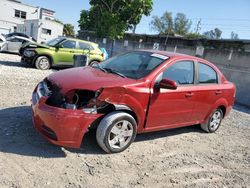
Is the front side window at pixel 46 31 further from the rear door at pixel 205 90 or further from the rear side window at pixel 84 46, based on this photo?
the rear door at pixel 205 90

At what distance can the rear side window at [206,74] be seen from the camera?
5836 millimetres

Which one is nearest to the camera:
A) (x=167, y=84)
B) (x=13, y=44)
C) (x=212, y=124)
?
(x=167, y=84)

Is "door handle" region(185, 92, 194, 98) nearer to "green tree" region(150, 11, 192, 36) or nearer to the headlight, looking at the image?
the headlight

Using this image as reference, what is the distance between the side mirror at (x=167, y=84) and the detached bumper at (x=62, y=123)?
124 centimetres

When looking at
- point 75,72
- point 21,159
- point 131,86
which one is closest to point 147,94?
point 131,86

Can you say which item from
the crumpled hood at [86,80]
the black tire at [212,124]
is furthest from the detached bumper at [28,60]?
the black tire at [212,124]

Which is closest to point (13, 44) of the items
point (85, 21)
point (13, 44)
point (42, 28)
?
point (13, 44)

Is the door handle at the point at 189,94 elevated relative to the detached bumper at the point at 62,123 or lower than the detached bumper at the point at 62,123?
elevated

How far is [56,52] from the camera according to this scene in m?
12.8

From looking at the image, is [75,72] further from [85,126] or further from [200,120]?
[200,120]

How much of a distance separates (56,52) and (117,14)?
17.4 m

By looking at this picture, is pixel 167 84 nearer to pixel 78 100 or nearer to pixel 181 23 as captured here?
pixel 78 100

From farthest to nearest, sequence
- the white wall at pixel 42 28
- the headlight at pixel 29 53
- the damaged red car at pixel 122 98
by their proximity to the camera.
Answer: the white wall at pixel 42 28 → the headlight at pixel 29 53 → the damaged red car at pixel 122 98

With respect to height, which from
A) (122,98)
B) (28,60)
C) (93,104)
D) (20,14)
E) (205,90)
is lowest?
(28,60)
